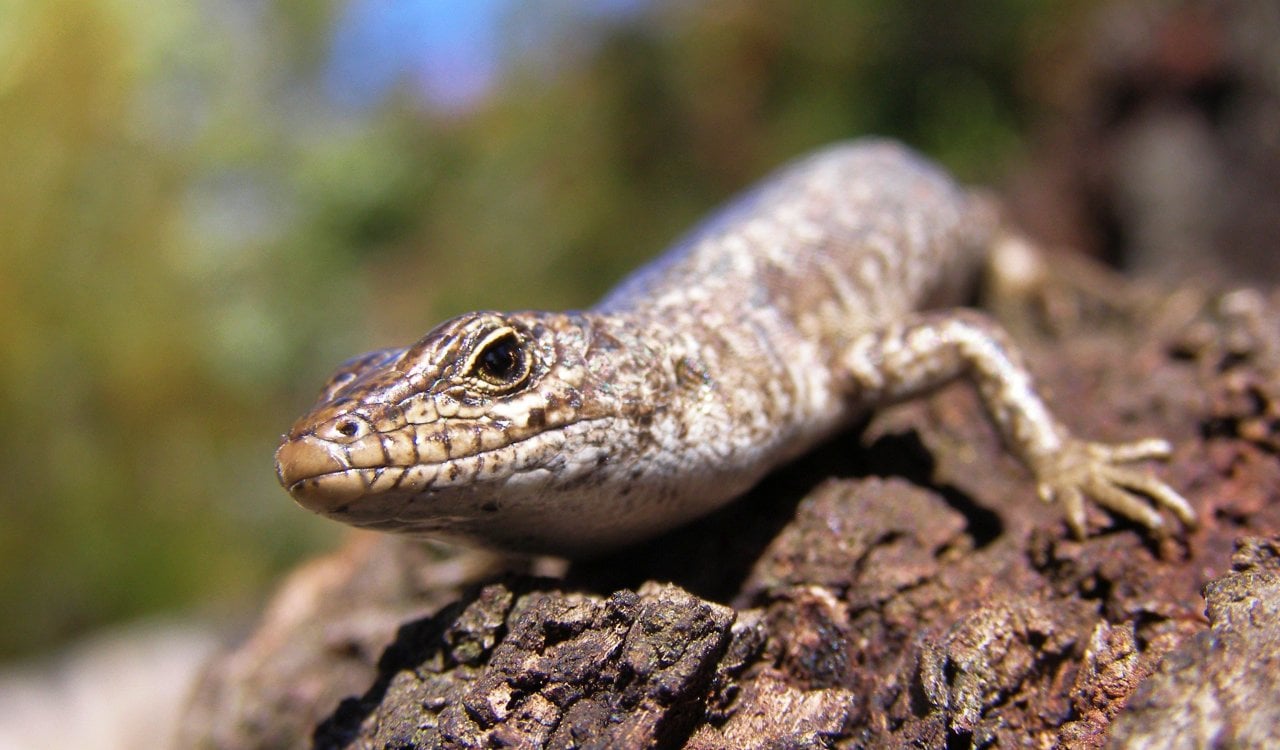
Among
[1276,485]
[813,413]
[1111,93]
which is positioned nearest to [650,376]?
[813,413]

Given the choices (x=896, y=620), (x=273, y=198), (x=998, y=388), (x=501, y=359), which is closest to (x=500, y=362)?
(x=501, y=359)

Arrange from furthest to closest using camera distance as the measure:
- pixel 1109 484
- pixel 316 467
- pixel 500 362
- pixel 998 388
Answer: pixel 998 388 → pixel 1109 484 → pixel 500 362 → pixel 316 467

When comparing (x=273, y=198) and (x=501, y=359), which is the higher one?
(x=273, y=198)

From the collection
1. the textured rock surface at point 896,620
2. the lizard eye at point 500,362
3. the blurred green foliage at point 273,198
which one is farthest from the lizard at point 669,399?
the blurred green foliage at point 273,198

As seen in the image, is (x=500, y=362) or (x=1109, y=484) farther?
(x=1109, y=484)

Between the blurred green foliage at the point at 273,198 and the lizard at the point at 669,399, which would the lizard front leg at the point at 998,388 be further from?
the blurred green foliage at the point at 273,198

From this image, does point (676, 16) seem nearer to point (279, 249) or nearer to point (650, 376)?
point (279, 249)

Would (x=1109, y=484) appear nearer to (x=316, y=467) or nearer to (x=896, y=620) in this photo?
(x=896, y=620)
